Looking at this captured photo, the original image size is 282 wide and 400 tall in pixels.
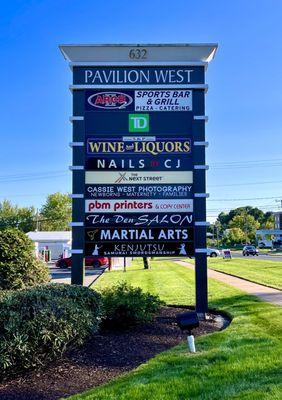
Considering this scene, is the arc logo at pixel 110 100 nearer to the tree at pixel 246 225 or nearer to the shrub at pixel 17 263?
the shrub at pixel 17 263

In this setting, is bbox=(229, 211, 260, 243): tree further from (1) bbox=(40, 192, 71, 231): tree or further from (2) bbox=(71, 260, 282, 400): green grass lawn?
(2) bbox=(71, 260, 282, 400): green grass lawn

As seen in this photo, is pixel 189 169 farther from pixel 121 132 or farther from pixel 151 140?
pixel 121 132

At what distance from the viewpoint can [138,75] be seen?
9328 mm

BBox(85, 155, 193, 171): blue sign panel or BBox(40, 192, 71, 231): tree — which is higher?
BBox(40, 192, 71, 231): tree

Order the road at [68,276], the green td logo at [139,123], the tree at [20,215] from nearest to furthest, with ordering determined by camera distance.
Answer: the green td logo at [139,123] < the road at [68,276] < the tree at [20,215]

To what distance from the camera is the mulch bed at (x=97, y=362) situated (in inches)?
191

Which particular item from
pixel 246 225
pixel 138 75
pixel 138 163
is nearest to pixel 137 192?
pixel 138 163

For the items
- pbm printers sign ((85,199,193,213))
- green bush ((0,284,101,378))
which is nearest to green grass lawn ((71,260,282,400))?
green bush ((0,284,101,378))

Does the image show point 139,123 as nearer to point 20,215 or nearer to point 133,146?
point 133,146

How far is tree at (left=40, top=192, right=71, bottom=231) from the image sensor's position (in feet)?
288

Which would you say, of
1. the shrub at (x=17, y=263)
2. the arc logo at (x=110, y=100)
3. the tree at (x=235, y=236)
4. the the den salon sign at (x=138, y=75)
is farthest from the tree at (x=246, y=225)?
the shrub at (x=17, y=263)

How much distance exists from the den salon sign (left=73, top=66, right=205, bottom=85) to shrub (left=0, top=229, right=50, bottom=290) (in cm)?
335

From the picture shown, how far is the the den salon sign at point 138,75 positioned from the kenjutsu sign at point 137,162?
0.14 ft

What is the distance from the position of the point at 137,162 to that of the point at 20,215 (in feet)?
270
